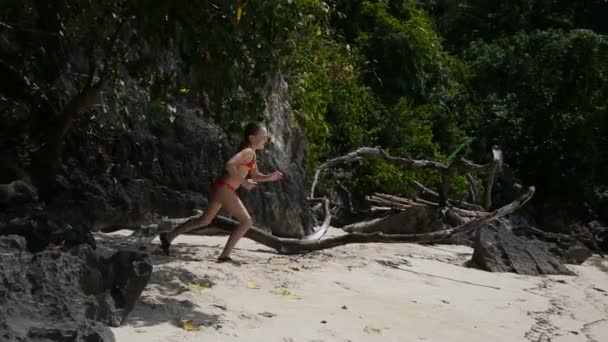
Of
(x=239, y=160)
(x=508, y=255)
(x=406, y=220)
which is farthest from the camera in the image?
(x=406, y=220)

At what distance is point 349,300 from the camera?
6004 mm

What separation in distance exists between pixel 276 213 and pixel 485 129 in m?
8.66

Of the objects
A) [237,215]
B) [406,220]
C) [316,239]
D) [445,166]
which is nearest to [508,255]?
[445,166]

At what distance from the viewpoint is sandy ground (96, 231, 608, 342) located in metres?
4.83

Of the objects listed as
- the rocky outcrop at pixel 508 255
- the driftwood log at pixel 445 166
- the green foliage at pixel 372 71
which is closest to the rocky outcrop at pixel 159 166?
the green foliage at pixel 372 71

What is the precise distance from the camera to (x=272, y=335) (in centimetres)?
467

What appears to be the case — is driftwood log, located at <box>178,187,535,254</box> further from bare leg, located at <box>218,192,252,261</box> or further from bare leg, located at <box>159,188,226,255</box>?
bare leg, located at <box>218,192,252,261</box>

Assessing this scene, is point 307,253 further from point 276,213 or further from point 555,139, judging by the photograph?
point 555,139

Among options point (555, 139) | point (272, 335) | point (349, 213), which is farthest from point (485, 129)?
point (272, 335)

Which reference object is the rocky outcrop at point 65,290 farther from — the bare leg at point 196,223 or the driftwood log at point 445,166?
the driftwood log at point 445,166

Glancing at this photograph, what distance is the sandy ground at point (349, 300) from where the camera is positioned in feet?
15.9

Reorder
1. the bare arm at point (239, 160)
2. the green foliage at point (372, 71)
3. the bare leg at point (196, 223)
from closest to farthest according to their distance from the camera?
the green foliage at point (372, 71)
the bare arm at point (239, 160)
the bare leg at point (196, 223)

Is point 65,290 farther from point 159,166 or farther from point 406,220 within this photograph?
point 406,220

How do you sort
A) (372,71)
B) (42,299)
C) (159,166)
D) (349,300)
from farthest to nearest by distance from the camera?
(372,71)
(159,166)
(349,300)
(42,299)
